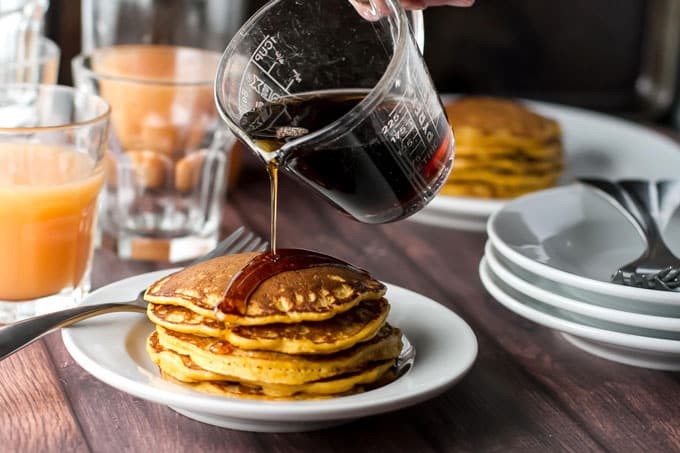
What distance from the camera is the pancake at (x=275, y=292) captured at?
0.88 meters

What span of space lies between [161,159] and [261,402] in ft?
2.30

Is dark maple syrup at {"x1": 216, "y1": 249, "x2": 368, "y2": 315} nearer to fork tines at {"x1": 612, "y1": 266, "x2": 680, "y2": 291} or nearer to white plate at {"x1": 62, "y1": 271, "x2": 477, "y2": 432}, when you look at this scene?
white plate at {"x1": 62, "y1": 271, "x2": 477, "y2": 432}

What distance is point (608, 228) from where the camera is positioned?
1.37m

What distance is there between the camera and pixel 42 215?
112 cm

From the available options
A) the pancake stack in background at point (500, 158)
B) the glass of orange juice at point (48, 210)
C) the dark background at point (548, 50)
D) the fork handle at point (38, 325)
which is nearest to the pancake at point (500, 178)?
the pancake stack in background at point (500, 158)

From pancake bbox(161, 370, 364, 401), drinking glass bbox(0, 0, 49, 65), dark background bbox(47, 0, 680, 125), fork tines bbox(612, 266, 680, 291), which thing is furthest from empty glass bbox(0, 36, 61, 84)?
dark background bbox(47, 0, 680, 125)

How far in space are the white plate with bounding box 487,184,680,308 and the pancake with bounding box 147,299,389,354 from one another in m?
0.26

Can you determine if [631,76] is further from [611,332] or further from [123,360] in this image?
[123,360]

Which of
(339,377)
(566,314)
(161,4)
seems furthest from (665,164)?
A: (339,377)

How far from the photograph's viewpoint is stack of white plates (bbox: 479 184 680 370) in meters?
1.03

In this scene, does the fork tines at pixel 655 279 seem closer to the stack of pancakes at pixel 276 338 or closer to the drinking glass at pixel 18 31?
the stack of pancakes at pixel 276 338

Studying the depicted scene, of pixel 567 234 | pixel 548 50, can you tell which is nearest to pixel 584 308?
pixel 567 234

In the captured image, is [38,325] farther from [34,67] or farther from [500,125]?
[500,125]

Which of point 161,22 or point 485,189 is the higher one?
point 161,22
